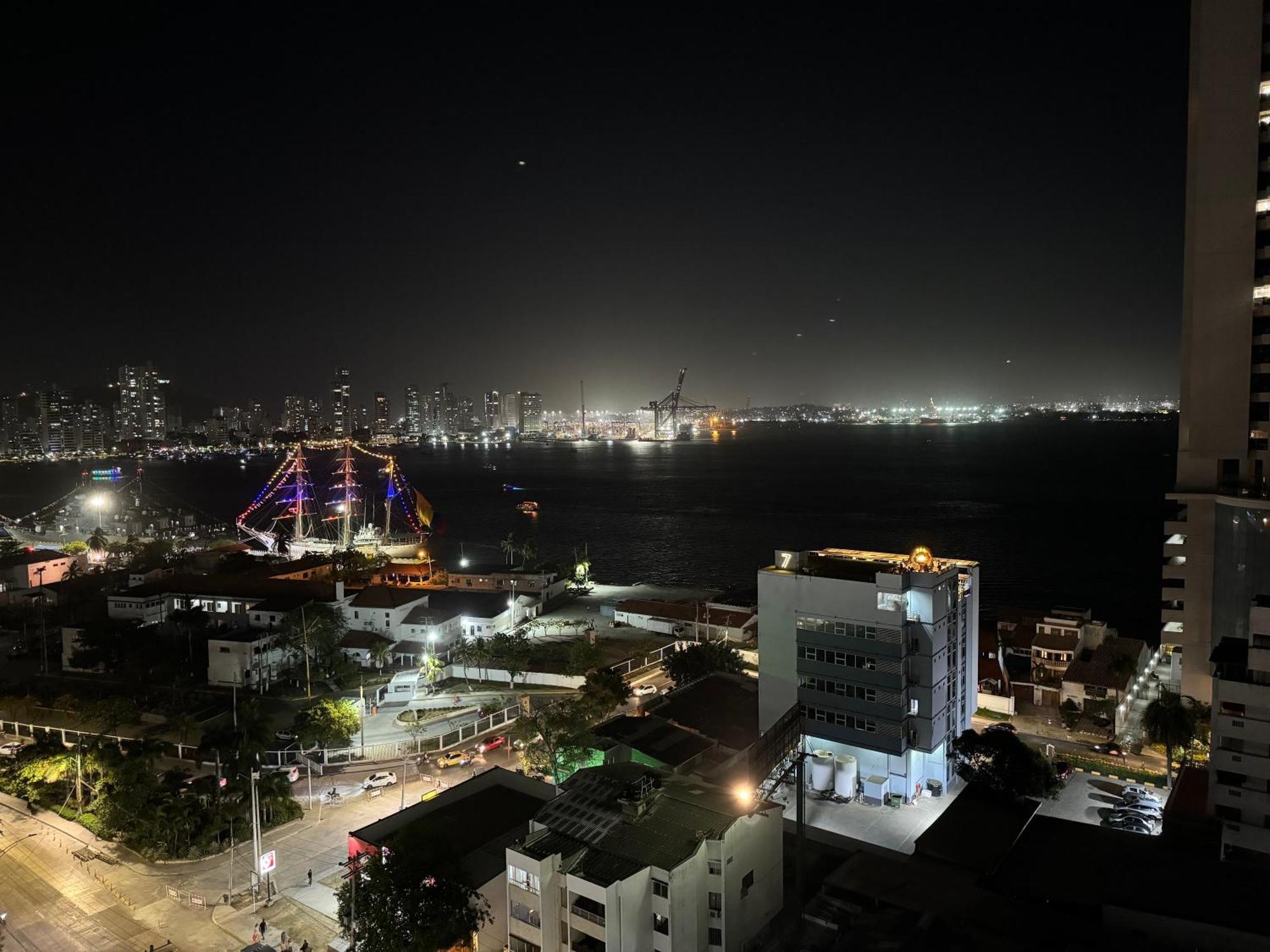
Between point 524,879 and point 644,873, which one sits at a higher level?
point 644,873

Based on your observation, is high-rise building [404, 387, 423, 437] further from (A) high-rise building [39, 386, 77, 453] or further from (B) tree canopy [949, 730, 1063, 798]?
(B) tree canopy [949, 730, 1063, 798]

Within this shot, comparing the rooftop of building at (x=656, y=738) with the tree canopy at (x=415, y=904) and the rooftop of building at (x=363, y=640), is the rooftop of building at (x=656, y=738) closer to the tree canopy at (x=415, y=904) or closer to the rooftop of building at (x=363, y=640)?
the tree canopy at (x=415, y=904)

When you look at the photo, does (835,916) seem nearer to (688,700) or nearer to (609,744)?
(609,744)

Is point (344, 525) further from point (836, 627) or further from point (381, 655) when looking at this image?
point (836, 627)

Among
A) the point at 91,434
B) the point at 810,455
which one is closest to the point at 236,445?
the point at 91,434

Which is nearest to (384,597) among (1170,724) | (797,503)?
(1170,724)

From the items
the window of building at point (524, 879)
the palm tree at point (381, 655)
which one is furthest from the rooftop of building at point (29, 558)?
the window of building at point (524, 879)
